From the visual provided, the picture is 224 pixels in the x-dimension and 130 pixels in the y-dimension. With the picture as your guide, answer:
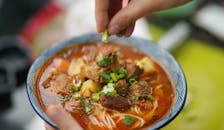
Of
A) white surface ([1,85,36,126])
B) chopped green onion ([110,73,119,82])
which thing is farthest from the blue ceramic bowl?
white surface ([1,85,36,126])

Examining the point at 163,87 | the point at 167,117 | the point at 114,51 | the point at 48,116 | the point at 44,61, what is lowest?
the point at 167,117

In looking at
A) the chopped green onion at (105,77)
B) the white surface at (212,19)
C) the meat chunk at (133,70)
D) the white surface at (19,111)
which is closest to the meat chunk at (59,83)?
the chopped green onion at (105,77)

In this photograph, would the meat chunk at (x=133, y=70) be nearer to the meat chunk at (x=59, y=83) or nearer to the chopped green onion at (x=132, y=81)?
the chopped green onion at (x=132, y=81)

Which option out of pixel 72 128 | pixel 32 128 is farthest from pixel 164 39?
pixel 72 128

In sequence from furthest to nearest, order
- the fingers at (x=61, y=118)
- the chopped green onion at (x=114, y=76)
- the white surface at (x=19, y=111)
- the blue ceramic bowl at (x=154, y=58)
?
1. the white surface at (x=19, y=111)
2. the chopped green onion at (x=114, y=76)
3. the blue ceramic bowl at (x=154, y=58)
4. the fingers at (x=61, y=118)

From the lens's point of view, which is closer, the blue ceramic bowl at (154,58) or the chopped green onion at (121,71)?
the blue ceramic bowl at (154,58)

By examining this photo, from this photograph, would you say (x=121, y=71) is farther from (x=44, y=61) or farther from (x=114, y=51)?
(x=44, y=61)

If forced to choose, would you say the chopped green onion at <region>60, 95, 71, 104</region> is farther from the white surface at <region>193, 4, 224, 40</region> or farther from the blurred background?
the white surface at <region>193, 4, 224, 40</region>
